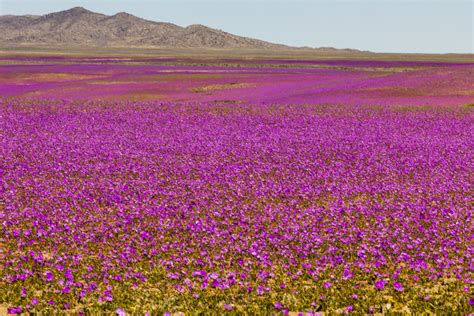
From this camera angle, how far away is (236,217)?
1422 cm

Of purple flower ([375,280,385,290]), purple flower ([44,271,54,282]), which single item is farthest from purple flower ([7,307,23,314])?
purple flower ([375,280,385,290])

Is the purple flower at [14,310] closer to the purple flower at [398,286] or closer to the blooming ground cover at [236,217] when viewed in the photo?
the blooming ground cover at [236,217]

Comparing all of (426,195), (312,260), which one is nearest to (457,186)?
(426,195)

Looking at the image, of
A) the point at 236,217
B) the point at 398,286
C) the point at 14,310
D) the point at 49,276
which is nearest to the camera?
the point at 14,310

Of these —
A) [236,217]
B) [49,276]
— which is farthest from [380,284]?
[49,276]

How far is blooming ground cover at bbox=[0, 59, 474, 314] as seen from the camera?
1004cm

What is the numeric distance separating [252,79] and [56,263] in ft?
197

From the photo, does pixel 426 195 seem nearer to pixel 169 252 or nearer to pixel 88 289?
pixel 169 252

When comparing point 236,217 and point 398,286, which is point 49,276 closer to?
point 236,217

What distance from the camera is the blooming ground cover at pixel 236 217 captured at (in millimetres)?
10039

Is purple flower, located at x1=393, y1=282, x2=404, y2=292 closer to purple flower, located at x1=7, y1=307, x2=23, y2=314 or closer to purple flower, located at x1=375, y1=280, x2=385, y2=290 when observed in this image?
purple flower, located at x1=375, y1=280, x2=385, y2=290

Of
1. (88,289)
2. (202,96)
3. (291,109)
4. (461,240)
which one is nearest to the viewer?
(88,289)

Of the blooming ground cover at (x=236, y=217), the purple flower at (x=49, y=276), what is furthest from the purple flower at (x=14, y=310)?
the purple flower at (x=49, y=276)

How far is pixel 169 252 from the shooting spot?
12.1m
